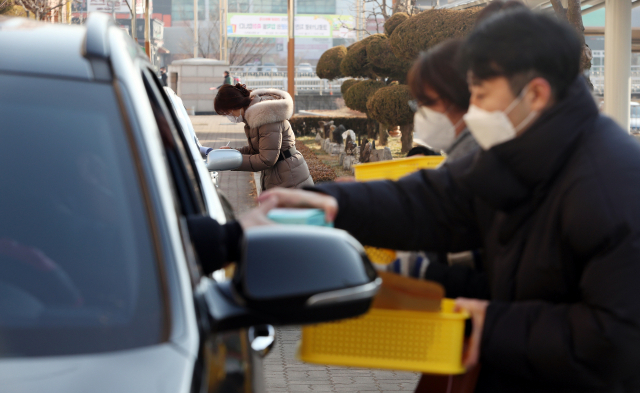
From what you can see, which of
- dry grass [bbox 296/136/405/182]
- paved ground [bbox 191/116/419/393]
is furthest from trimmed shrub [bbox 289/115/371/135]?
paved ground [bbox 191/116/419/393]

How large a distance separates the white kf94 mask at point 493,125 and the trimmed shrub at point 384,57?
16.1 m

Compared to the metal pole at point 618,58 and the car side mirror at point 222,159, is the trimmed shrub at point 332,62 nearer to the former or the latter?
the metal pole at point 618,58

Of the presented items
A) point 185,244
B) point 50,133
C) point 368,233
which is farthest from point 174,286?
point 368,233

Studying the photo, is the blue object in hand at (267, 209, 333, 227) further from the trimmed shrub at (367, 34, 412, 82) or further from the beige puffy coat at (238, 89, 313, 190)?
the trimmed shrub at (367, 34, 412, 82)

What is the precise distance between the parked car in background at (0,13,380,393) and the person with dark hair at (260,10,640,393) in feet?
1.21

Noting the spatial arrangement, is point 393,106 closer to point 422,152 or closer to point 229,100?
point 229,100

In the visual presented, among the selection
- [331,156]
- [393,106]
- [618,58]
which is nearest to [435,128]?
[393,106]

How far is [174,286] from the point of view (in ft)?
4.93

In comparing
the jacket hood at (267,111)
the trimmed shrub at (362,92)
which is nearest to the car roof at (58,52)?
the jacket hood at (267,111)

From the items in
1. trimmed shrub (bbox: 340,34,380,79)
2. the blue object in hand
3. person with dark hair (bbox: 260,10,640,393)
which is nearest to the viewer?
person with dark hair (bbox: 260,10,640,393)

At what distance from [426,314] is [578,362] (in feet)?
1.14

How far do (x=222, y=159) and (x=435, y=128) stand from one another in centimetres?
267

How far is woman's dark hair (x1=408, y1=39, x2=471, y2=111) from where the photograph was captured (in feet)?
7.42

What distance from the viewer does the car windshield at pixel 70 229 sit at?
57.4 inches
